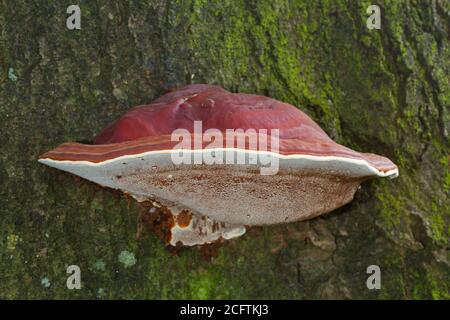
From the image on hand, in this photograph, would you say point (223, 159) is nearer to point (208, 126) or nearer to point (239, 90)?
point (208, 126)

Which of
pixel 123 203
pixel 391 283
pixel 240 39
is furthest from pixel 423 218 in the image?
pixel 123 203

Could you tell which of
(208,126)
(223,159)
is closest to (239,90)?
(208,126)

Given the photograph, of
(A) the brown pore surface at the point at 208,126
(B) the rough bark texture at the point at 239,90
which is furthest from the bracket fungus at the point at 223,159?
(B) the rough bark texture at the point at 239,90

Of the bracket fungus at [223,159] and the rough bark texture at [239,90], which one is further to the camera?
the rough bark texture at [239,90]

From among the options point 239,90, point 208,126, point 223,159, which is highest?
point 239,90

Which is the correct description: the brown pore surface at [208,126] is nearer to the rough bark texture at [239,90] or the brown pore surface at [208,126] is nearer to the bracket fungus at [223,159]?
the bracket fungus at [223,159]
